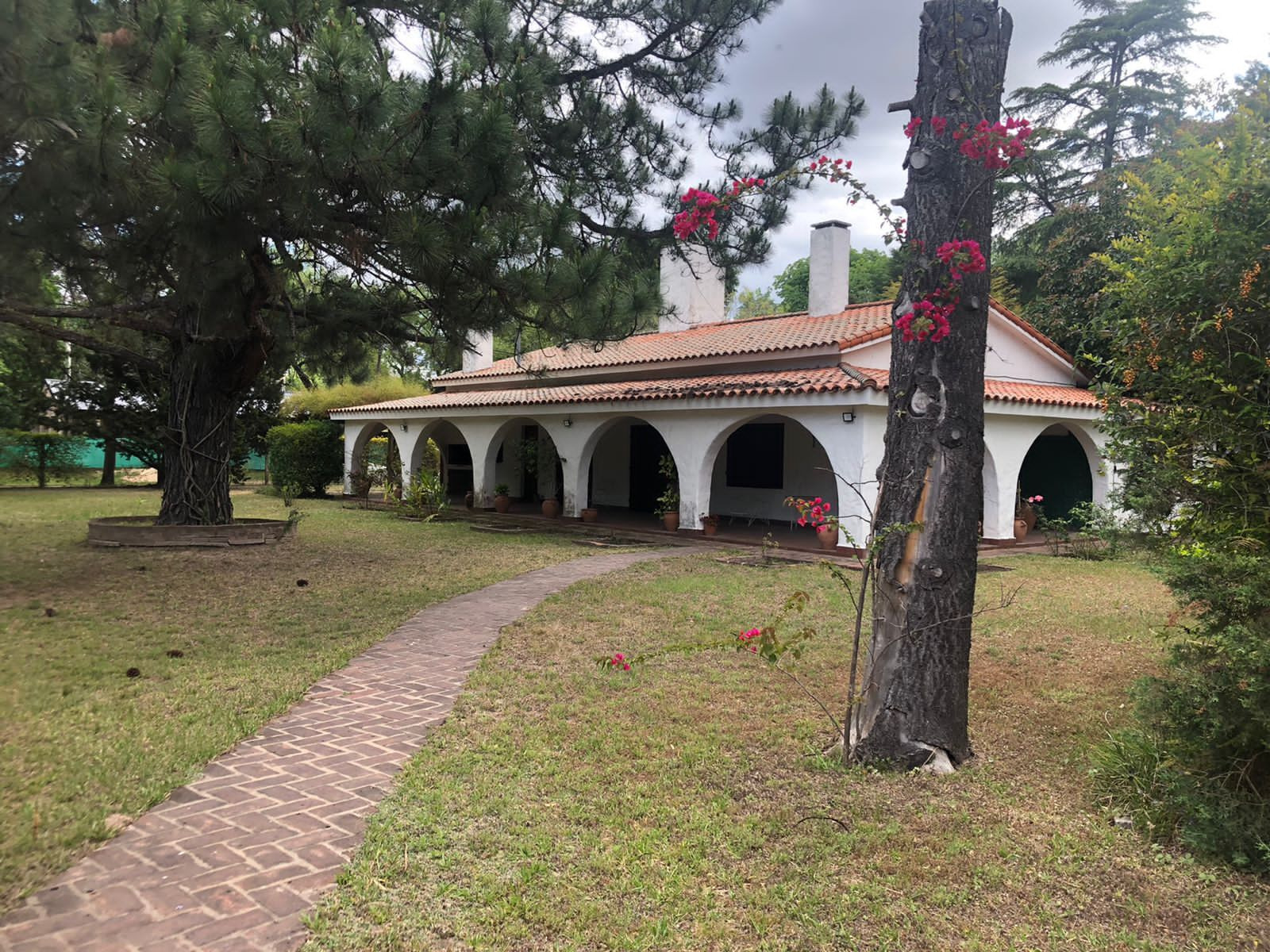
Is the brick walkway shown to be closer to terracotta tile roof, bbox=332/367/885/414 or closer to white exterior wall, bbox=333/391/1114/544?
white exterior wall, bbox=333/391/1114/544

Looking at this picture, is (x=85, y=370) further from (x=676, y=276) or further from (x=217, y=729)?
(x=217, y=729)

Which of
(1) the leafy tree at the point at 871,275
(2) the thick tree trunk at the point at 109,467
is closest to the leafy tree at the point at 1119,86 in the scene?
(1) the leafy tree at the point at 871,275

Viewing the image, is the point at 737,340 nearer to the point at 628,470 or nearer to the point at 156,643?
the point at 628,470

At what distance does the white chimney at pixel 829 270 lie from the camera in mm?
16484

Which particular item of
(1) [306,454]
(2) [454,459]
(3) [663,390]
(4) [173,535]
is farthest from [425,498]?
(1) [306,454]

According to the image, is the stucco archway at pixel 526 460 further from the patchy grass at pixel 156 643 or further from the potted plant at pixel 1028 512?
the potted plant at pixel 1028 512

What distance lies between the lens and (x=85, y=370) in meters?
21.2

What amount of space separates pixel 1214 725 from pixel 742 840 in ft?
6.41

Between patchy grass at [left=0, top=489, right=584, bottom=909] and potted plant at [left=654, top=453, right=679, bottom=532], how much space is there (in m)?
2.30

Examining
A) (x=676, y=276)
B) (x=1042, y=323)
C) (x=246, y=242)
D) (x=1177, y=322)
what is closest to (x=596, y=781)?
(x=1177, y=322)

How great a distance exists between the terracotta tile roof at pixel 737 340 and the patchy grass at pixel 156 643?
12.7 feet

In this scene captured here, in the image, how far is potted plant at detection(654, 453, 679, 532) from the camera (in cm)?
1504

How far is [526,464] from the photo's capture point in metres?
21.3

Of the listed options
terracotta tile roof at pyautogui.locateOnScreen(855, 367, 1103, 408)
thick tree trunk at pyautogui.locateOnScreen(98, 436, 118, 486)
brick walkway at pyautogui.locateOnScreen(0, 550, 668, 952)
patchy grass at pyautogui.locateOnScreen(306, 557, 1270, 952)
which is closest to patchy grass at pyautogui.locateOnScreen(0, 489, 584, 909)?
brick walkway at pyautogui.locateOnScreen(0, 550, 668, 952)
